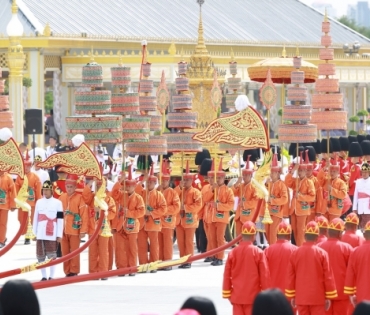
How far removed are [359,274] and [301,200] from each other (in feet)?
28.5

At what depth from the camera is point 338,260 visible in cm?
1519

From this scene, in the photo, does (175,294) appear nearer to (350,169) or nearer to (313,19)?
(350,169)

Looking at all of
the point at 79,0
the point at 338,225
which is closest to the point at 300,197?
the point at 338,225

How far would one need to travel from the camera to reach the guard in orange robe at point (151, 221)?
21.5m

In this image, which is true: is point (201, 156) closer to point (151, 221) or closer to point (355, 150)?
point (151, 221)

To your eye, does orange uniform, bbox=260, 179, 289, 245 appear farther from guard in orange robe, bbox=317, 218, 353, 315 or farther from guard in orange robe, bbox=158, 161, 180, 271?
guard in orange robe, bbox=317, 218, 353, 315

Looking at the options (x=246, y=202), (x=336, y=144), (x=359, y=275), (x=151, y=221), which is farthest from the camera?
(x=336, y=144)

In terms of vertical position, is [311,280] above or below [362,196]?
below

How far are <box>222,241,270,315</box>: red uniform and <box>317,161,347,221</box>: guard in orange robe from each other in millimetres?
8813

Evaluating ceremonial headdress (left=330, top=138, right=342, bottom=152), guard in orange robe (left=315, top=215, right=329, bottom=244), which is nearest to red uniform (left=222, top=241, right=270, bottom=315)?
guard in orange robe (left=315, top=215, right=329, bottom=244)

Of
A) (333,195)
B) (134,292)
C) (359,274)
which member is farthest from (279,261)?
(333,195)

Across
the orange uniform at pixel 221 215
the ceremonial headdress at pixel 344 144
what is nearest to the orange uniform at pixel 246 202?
the orange uniform at pixel 221 215

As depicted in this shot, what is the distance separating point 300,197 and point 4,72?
57.6 feet

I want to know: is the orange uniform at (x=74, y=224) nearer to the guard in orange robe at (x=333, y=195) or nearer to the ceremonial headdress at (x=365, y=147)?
the guard in orange robe at (x=333, y=195)
